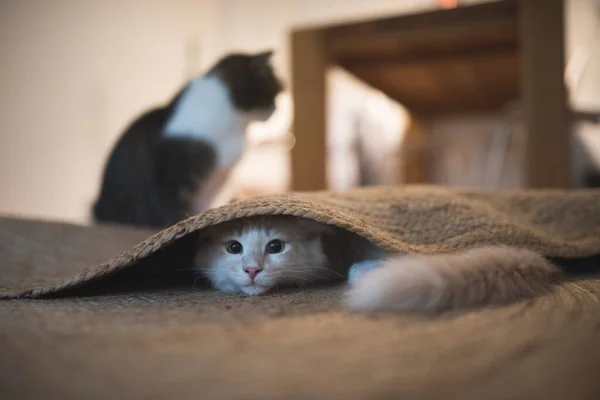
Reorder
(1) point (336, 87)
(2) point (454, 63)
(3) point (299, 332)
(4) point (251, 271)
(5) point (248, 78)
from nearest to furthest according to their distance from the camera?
1. (3) point (299, 332)
2. (4) point (251, 271)
3. (5) point (248, 78)
4. (2) point (454, 63)
5. (1) point (336, 87)

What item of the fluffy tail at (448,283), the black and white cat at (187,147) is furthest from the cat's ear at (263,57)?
the fluffy tail at (448,283)

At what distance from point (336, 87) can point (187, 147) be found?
308 centimetres

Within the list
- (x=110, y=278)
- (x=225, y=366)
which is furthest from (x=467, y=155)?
(x=225, y=366)

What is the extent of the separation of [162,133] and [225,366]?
1.23 metres

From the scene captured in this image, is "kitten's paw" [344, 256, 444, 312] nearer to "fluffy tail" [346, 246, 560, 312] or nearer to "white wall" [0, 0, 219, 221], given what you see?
"fluffy tail" [346, 246, 560, 312]

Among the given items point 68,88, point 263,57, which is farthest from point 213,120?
point 68,88

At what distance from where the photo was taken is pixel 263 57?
1.67 metres

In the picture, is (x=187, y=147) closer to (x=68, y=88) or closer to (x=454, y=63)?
(x=454, y=63)

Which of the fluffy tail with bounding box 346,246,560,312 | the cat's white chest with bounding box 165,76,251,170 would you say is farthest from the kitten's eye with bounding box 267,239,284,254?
the cat's white chest with bounding box 165,76,251,170

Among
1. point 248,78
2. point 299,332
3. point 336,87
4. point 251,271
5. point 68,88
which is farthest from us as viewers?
point 336,87

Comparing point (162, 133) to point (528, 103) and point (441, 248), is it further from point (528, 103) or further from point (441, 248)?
point (528, 103)

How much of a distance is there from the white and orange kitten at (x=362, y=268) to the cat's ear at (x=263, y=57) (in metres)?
0.91

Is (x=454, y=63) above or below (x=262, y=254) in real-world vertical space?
above

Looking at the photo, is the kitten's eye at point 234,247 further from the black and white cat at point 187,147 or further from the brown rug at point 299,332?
the black and white cat at point 187,147
